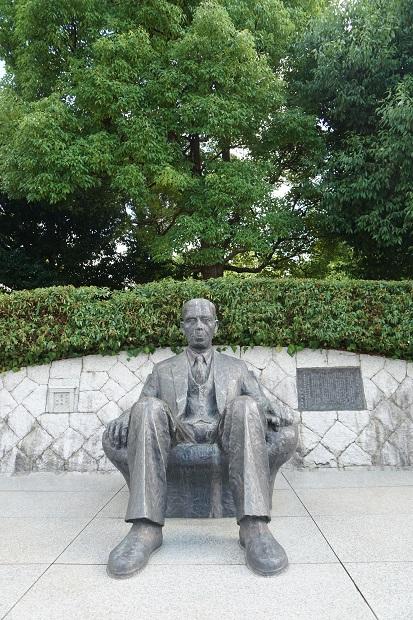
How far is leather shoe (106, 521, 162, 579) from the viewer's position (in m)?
2.49

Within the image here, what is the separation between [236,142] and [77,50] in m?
3.34

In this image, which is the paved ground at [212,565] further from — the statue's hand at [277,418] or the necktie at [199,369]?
the necktie at [199,369]

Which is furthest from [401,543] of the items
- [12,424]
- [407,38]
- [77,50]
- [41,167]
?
[77,50]

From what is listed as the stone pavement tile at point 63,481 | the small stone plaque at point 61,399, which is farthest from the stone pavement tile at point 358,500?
the small stone plaque at point 61,399

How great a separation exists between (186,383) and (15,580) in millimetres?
1646

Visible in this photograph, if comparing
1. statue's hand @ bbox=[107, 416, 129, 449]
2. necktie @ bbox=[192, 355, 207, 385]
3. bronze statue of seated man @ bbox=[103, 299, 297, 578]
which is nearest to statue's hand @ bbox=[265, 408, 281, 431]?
bronze statue of seated man @ bbox=[103, 299, 297, 578]

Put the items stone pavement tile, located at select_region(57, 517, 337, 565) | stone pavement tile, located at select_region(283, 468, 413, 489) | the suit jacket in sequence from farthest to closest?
stone pavement tile, located at select_region(283, 468, 413, 489)
the suit jacket
stone pavement tile, located at select_region(57, 517, 337, 565)

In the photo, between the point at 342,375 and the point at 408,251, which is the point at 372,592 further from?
the point at 408,251

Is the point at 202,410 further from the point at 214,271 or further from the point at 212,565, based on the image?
the point at 214,271

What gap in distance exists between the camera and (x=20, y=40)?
28.2ft

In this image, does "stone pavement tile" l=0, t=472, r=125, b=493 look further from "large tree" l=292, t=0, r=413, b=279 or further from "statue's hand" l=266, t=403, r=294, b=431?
"large tree" l=292, t=0, r=413, b=279

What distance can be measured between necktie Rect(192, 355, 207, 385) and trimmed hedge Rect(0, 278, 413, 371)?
7.03 feet

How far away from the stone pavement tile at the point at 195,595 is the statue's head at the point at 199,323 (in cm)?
157

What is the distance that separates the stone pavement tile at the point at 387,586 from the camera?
2121mm
